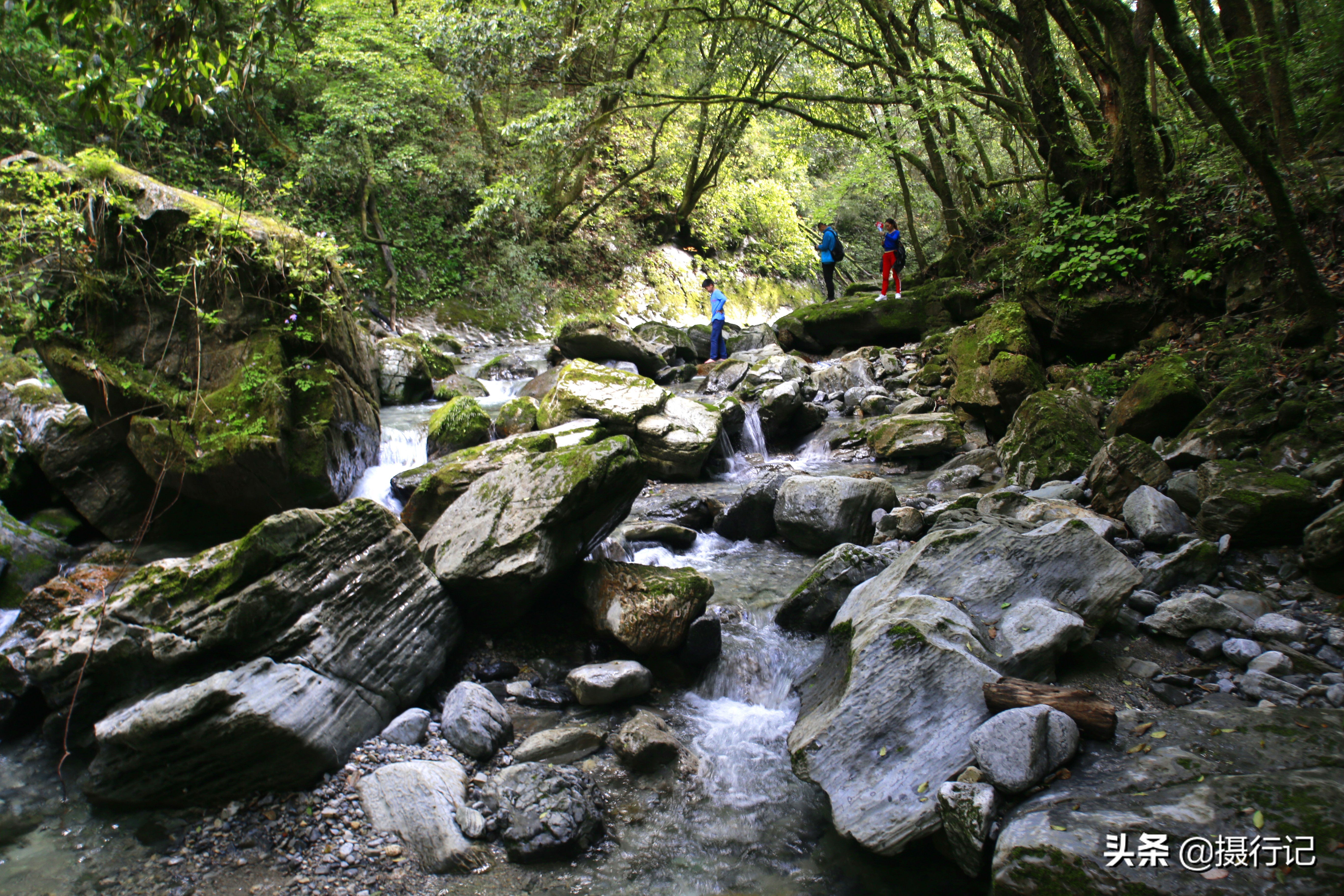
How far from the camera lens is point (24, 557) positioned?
20.5 feet

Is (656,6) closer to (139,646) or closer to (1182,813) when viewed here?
(139,646)

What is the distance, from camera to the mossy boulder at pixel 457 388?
12.4m

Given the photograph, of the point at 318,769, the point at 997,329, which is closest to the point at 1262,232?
the point at 997,329

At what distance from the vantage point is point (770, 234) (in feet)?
89.1

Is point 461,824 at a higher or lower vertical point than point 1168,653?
higher

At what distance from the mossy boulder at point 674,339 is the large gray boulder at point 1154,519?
12.6 metres

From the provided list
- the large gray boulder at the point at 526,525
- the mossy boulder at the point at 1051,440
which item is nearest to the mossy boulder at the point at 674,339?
the mossy boulder at the point at 1051,440

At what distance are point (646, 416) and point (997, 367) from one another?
485 cm

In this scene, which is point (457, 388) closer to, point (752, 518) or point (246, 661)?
point (752, 518)

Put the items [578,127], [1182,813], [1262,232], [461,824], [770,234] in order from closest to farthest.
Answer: [1182,813]
[461,824]
[1262,232]
[578,127]
[770,234]

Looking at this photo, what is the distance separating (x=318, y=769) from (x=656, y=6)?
1321cm

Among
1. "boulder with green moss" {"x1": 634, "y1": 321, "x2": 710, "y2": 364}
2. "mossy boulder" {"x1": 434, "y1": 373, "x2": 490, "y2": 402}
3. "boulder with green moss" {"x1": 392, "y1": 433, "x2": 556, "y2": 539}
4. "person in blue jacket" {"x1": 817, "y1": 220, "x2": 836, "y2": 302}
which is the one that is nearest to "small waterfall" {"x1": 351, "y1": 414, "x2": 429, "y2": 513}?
"boulder with green moss" {"x1": 392, "y1": 433, "x2": 556, "y2": 539}

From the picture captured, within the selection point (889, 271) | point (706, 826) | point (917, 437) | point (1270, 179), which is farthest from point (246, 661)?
point (889, 271)

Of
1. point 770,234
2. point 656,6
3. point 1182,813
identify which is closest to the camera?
point 1182,813
